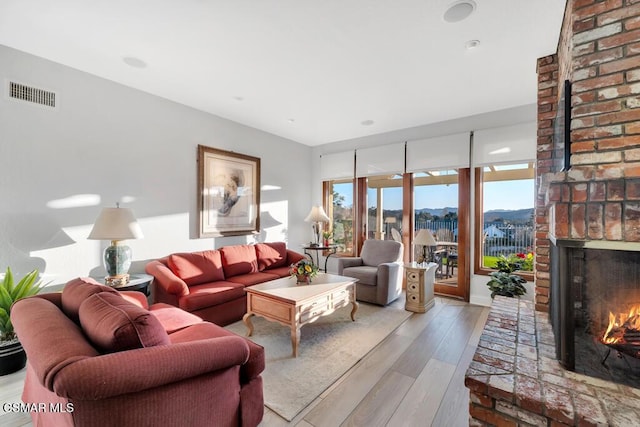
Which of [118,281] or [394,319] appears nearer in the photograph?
[118,281]

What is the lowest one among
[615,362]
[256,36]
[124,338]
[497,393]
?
[497,393]

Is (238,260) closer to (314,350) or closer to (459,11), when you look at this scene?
(314,350)

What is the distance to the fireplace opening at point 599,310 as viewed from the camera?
1.38 metres

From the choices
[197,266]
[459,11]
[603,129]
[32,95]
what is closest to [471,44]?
[459,11]

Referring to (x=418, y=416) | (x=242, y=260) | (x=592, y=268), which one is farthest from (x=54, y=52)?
(x=592, y=268)

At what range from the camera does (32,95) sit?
259 cm

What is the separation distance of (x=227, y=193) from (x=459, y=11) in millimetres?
3546

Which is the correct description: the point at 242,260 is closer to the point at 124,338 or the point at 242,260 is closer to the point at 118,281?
the point at 118,281

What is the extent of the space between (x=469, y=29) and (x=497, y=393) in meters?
2.56

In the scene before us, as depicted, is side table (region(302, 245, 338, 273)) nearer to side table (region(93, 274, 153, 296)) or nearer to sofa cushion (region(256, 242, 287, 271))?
sofa cushion (region(256, 242, 287, 271))

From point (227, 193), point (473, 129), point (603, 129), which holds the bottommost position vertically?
point (227, 193)

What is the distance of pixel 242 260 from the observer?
12.9 feet

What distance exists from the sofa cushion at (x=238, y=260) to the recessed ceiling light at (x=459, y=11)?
355 centimetres

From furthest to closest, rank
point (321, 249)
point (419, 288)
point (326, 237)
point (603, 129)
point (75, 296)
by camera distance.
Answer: point (326, 237), point (321, 249), point (419, 288), point (75, 296), point (603, 129)
